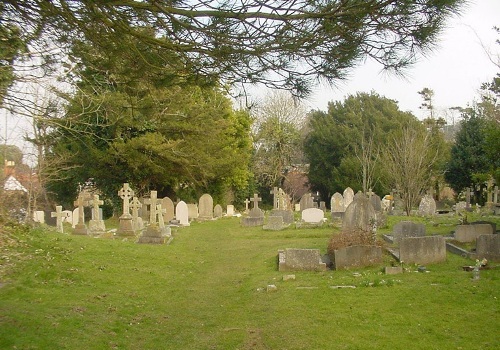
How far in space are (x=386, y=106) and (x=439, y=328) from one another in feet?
132

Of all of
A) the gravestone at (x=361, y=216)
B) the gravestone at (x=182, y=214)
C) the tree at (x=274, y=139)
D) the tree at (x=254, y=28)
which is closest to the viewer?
the tree at (x=254, y=28)

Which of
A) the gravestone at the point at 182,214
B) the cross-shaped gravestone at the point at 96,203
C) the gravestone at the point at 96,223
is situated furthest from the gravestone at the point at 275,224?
the cross-shaped gravestone at the point at 96,203

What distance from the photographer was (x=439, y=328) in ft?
23.4

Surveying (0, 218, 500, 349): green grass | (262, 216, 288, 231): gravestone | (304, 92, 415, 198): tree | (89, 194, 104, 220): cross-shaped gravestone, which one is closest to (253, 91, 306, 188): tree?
(304, 92, 415, 198): tree

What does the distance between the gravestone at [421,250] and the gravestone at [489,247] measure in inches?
32.9

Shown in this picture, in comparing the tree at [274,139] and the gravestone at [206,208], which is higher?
the tree at [274,139]

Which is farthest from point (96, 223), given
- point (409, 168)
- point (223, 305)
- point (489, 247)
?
point (409, 168)

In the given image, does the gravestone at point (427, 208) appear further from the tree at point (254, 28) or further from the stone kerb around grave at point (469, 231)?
the tree at point (254, 28)

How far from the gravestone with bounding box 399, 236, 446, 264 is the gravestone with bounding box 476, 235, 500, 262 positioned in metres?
0.84

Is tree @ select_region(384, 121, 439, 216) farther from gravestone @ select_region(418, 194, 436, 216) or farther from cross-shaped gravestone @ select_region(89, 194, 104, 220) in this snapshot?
cross-shaped gravestone @ select_region(89, 194, 104, 220)

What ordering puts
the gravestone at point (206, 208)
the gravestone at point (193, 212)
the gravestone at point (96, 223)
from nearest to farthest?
the gravestone at point (96, 223) → the gravestone at point (193, 212) → the gravestone at point (206, 208)

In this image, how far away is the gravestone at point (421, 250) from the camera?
38.3 feet

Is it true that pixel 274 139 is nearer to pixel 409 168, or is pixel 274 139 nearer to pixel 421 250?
pixel 409 168

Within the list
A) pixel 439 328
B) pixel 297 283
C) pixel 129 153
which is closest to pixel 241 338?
pixel 439 328
